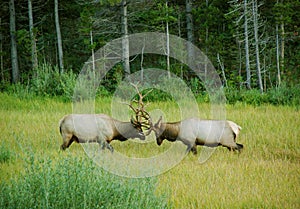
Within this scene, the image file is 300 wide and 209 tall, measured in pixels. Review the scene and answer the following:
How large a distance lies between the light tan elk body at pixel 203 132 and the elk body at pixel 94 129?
1.43ft

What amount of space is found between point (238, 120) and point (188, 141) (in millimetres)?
3150

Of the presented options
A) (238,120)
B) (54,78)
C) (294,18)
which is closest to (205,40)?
(294,18)

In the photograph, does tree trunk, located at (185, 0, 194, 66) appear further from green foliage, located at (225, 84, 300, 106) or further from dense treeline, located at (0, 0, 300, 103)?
green foliage, located at (225, 84, 300, 106)

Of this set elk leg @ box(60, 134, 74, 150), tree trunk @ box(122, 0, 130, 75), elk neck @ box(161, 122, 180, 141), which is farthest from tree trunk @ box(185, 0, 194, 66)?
elk leg @ box(60, 134, 74, 150)

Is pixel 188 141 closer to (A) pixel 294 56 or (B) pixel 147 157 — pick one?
(B) pixel 147 157

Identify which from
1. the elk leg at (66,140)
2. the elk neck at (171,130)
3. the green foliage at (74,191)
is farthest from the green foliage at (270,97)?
the green foliage at (74,191)

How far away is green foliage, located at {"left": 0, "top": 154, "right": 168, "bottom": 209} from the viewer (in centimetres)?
436

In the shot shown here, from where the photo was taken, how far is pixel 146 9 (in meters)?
20.1

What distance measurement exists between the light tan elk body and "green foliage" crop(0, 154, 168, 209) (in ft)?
10.1

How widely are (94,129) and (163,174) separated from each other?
1.76m

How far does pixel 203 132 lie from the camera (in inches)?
308

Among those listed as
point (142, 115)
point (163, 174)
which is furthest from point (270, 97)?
point (163, 174)

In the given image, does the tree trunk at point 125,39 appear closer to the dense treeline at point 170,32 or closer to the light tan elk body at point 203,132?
the dense treeline at point 170,32

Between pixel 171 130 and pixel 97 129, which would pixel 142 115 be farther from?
pixel 97 129
